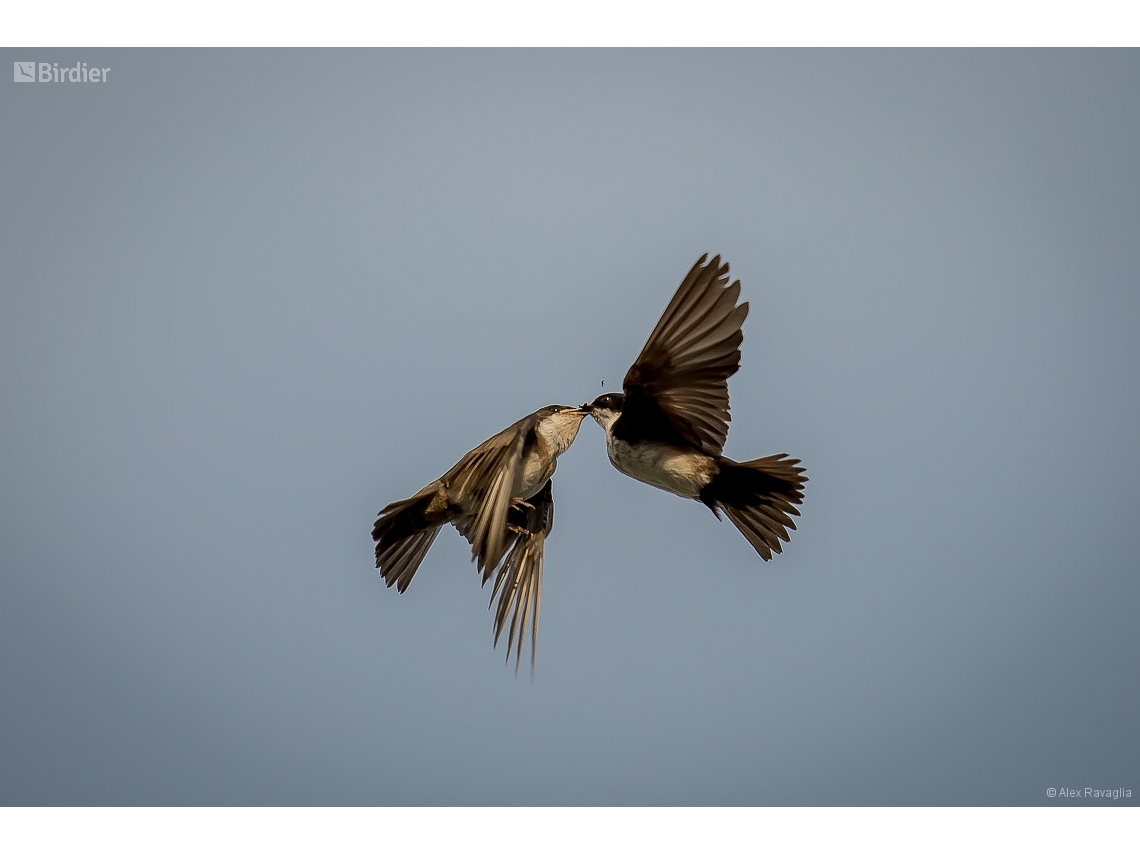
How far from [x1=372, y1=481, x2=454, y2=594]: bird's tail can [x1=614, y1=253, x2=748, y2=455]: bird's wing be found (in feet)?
1.55

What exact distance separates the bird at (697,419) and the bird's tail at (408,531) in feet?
1.41

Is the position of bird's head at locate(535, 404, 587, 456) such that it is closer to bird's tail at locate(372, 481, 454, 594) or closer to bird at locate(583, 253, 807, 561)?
bird at locate(583, 253, 807, 561)

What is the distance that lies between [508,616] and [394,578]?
332 mm

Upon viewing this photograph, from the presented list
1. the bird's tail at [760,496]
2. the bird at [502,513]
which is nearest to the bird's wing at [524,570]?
the bird at [502,513]

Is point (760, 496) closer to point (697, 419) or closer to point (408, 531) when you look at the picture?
point (697, 419)

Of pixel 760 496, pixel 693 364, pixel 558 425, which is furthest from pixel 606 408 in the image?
pixel 760 496

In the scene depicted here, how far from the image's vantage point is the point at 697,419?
2799 mm

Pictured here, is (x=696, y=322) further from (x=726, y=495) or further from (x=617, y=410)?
(x=726, y=495)

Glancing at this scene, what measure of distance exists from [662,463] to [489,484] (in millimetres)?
426

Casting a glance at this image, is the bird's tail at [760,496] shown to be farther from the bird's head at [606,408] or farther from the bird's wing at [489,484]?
the bird's wing at [489,484]

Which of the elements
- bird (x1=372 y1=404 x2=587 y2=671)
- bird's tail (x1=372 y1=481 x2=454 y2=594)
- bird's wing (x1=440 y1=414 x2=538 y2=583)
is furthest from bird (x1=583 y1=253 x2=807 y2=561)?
bird's tail (x1=372 y1=481 x2=454 y2=594)

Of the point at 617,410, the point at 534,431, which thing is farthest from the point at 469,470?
the point at 617,410

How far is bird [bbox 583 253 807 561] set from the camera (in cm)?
258

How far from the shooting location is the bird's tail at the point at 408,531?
9.39ft
